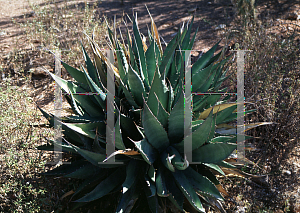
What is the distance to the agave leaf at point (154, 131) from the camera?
1.72 metres

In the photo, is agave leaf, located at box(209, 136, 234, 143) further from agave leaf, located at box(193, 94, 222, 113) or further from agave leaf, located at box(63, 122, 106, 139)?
agave leaf, located at box(63, 122, 106, 139)

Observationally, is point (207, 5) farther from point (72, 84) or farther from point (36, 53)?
point (72, 84)

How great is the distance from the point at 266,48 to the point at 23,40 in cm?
423

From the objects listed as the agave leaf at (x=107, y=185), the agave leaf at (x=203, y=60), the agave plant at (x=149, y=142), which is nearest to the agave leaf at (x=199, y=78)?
the agave plant at (x=149, y=142)

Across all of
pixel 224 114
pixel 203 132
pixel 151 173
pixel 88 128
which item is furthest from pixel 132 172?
pixel 224 114

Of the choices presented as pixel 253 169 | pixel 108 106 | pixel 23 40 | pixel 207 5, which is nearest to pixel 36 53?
pixel 23 40

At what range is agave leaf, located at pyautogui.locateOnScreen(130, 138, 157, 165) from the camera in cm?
174

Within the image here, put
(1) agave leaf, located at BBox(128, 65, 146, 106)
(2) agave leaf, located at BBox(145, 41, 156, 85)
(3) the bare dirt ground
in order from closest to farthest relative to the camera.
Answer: (1) agave leaf, located at BBox(128, 65, 146, 106) < (2) agave leaf, located at BBox(145, 41, 156, 85) < (3) the bare dirt ground

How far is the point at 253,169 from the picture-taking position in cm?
280

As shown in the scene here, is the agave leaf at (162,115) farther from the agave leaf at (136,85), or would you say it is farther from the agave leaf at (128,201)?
the agave leaf at (128,201)

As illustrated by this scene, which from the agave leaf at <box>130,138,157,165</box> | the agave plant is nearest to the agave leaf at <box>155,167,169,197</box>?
the agave plant

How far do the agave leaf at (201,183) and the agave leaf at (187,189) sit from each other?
0.06 m

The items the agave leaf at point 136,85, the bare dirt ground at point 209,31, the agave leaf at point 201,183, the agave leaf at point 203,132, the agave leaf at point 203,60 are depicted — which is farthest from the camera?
the bare dirt ground at point 209,31

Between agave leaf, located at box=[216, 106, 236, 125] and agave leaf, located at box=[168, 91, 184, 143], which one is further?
agave leaf, located at box=[216, 106, 236, 125]
